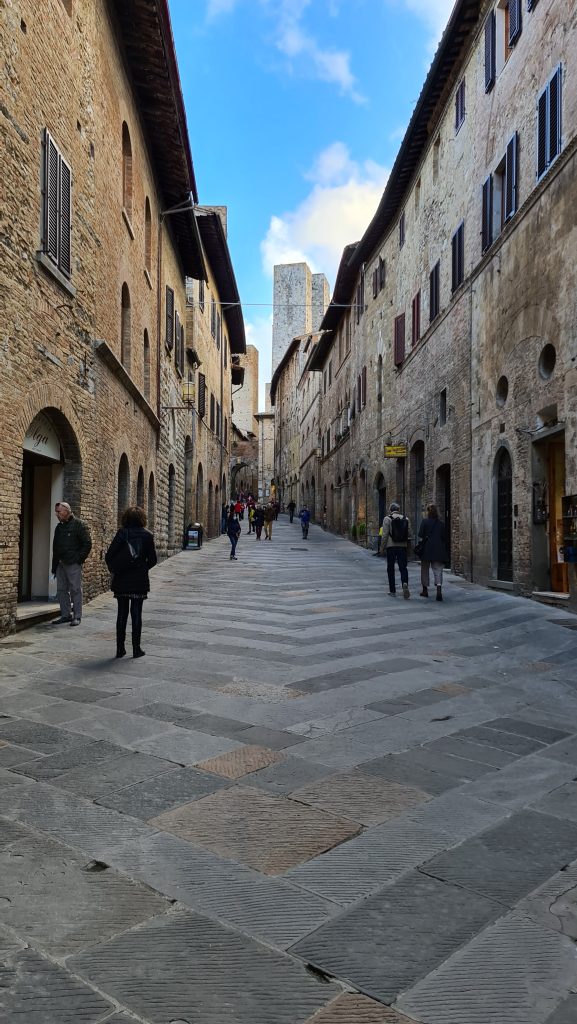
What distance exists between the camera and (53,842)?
3217 millimetres

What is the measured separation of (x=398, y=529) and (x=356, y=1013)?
1114cm

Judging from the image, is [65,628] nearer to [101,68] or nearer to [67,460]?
[67,460]

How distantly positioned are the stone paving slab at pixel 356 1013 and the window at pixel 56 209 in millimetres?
8810

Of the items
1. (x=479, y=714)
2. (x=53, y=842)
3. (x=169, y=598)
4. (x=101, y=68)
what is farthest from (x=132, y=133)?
(x=53, y=842)

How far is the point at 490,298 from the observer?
14.4 meters

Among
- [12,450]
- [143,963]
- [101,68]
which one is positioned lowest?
[143,963]

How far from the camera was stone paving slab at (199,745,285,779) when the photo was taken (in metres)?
4.14

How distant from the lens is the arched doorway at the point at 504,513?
13578mm

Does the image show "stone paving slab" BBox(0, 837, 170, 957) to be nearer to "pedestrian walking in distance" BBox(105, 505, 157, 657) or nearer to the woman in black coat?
"pedestrian walking in distance" BBox(105, 505, 157, 657)

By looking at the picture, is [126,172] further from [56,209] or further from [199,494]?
[199,494]

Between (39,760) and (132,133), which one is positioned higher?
(132,133)

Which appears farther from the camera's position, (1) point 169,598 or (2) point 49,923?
A: (1) point 169,598

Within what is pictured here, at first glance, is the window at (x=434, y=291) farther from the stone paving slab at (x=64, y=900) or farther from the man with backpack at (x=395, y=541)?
the stone paving slab at (x=64, y=900)

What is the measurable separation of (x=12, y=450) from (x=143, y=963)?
697 centimetres
